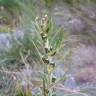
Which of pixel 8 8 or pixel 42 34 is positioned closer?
pixel 42 34

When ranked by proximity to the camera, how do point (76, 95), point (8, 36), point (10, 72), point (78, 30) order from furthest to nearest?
1. point (78, 30)
2. point (8, 36)
3. point (10, 72)
4. point (76, 95)

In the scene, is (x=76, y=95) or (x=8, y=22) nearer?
(x=76, y=95)

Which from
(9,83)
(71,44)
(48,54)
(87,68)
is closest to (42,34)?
(48,54)

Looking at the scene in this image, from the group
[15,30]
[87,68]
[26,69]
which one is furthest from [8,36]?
[87,68]

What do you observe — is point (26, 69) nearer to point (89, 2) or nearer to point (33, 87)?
point (33, 87)

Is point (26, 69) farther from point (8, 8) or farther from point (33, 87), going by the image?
point (8, 8)

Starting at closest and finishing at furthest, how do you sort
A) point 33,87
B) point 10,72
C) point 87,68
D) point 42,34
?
point 42,34
point 33,87
point 10,72
point 87,68

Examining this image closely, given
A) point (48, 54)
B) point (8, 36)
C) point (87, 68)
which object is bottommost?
point (87, 68)

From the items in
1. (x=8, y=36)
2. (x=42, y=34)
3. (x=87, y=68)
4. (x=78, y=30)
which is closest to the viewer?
(x=42, y=34)

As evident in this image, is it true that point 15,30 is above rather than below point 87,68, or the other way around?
above
